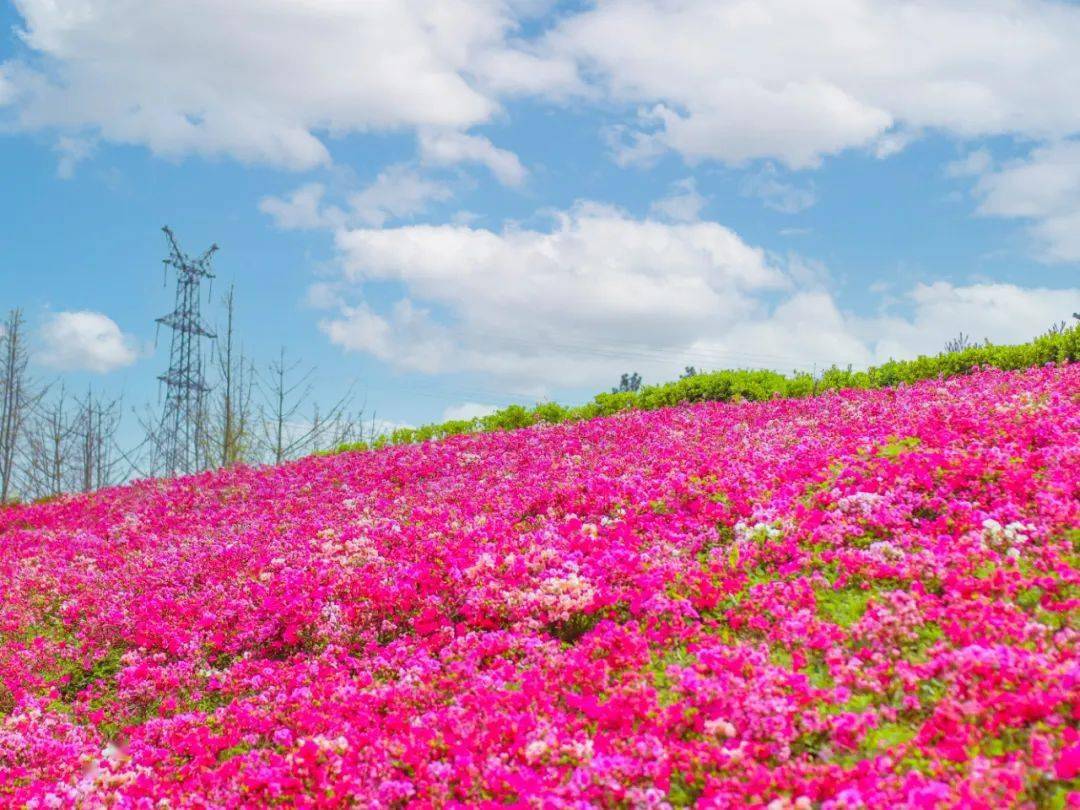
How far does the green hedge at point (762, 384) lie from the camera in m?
20.6

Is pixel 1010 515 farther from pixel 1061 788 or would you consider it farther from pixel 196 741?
pixel 196 741

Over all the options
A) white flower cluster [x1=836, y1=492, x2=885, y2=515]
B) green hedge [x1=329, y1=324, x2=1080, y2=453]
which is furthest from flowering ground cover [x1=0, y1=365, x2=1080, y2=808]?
green hedge [x1=329, y1=324, x2=1080, y2=453]

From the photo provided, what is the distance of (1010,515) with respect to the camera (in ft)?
29.2

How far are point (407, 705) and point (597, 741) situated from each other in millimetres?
2122

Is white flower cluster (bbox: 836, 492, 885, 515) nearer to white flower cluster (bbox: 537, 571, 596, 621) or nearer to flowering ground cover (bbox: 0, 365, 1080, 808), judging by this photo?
flowering ground cover (bbox: 0, 365, 1080, 808)

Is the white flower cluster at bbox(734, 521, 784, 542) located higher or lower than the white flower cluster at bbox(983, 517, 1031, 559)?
higher

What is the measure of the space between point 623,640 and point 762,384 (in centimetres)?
1671

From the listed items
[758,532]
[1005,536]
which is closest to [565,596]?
[758,532]

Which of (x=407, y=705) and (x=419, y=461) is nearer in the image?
(x=407, y=705)

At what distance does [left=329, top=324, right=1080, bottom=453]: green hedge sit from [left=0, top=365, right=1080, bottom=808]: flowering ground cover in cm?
542

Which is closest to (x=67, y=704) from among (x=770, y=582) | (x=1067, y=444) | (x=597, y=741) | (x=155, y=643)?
(x=155, y=643)

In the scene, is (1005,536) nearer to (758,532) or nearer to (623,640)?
(758,532)

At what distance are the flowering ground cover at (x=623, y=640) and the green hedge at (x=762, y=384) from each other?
5.42m

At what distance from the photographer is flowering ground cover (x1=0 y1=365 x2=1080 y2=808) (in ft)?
19.2
